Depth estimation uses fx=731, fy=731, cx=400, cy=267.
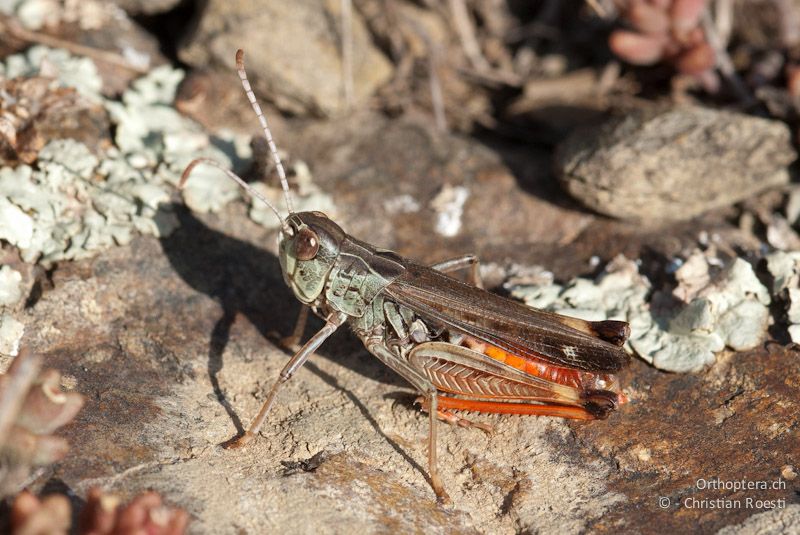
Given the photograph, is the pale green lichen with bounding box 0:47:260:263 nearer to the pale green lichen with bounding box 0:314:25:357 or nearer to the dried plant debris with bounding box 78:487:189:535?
the pale green lichen with bounding box 0:314:25:357

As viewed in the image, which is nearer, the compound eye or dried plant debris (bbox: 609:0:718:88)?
the compound eye

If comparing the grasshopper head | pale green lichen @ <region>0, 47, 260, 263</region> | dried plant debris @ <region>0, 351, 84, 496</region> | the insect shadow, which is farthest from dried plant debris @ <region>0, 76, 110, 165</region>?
dried plant debris @ <region>0, 351, 84, 496</region>

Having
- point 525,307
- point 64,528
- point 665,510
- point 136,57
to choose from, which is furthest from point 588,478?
point 136,57

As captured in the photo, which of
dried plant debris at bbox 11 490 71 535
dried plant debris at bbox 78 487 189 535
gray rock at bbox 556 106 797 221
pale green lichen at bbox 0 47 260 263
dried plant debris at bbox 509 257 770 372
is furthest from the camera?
gray rock at bbox 556 106 797 221

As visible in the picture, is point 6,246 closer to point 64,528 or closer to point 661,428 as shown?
point 64,528

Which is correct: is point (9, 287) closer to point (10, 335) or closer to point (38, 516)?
point (10, 335)

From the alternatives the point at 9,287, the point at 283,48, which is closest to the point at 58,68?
the point at 283,48

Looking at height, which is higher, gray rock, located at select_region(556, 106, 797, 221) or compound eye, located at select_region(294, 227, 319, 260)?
gray rock, located at select_region(556, 106, 797, 221)
